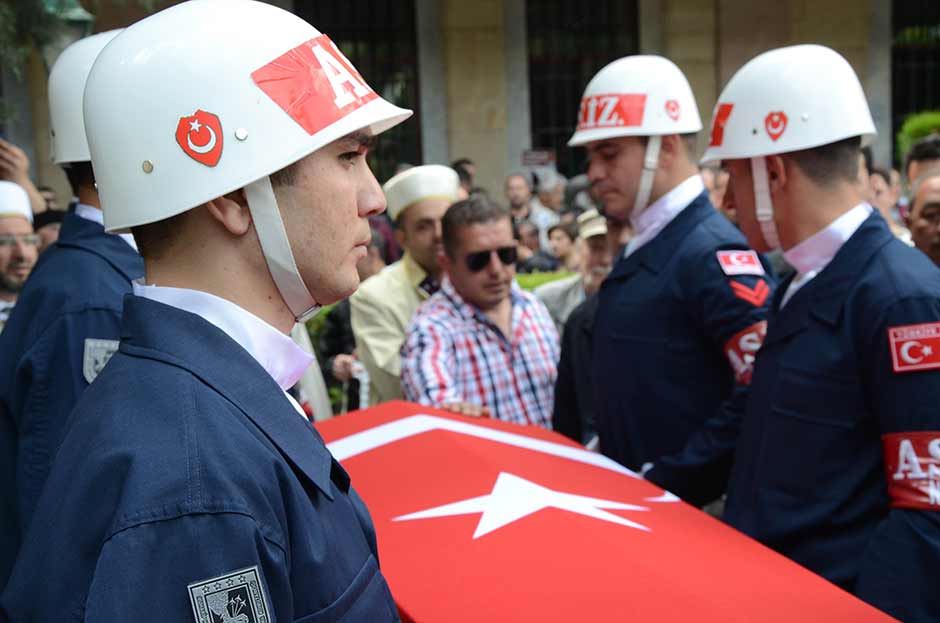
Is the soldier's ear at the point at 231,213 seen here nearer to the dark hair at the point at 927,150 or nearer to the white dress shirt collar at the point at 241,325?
the white dress shirt collar at the point at 241,325

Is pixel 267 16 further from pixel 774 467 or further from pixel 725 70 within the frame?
pixel 725 70

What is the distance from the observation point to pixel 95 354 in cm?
217

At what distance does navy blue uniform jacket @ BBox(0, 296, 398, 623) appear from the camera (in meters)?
1.03

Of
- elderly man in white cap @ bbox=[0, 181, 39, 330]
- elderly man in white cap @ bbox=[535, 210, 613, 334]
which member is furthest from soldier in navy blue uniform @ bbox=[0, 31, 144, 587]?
elderly man in white cap @ bbox=[535, 210, 613, 334]

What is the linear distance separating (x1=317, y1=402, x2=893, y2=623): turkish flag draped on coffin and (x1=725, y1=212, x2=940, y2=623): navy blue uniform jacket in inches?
6.7

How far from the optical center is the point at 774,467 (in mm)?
2314

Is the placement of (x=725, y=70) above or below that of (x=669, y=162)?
above

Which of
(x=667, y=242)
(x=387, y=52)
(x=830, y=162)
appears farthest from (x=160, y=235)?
(x=387, y=52)

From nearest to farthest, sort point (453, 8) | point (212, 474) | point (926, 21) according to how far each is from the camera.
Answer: point (212, 474)
point (453, 8)
point (926, 21)

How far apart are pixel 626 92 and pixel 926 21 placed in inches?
547

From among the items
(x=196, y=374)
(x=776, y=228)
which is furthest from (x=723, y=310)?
(x=196, y=374)

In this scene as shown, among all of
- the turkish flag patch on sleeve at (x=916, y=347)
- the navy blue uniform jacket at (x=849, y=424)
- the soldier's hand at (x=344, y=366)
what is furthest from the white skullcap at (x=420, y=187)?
the turkish flag patch on sleeve at (x=916, y=347)

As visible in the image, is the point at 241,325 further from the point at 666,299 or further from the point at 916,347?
the point at 666,299

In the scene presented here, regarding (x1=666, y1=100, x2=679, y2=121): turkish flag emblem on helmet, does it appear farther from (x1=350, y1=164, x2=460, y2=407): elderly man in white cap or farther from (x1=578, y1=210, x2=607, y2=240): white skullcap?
(x1=350, y1=164, x2=460, y2=407): elderly man in white cap
